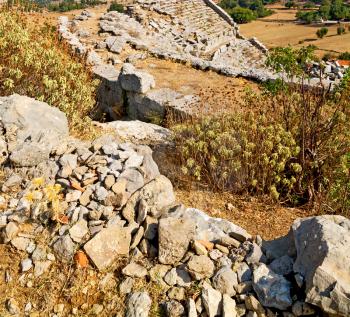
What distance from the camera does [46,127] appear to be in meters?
5.35

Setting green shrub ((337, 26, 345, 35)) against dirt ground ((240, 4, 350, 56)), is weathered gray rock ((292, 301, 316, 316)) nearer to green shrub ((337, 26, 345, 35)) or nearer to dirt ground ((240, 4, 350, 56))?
dirt ground ((240, 4, 350, 56))

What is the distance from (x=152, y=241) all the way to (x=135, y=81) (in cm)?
654

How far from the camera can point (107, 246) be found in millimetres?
3850

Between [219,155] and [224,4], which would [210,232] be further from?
[224,4]

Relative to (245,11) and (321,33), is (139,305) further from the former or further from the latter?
(245,11)

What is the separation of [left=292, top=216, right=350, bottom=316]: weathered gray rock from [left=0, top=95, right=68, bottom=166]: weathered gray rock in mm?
3218

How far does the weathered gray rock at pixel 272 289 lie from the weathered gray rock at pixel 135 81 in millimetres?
7091

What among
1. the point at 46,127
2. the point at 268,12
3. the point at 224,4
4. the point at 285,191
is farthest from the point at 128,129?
the point at 224,4

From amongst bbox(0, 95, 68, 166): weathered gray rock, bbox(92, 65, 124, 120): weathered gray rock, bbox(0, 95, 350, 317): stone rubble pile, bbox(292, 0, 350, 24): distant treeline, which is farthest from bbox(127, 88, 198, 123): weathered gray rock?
bbox(292, 0, 350, 24): distant treeline

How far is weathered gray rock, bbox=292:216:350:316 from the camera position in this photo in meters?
2.96

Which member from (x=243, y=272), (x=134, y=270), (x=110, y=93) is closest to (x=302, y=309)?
(x=243, y=272)

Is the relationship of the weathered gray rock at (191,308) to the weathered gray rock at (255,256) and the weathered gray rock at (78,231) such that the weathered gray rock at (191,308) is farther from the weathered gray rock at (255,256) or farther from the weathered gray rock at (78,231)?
the weathered gray rock at (78,231)

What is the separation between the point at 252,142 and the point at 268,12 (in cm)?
6722

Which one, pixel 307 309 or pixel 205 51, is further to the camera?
pixel 205 51
